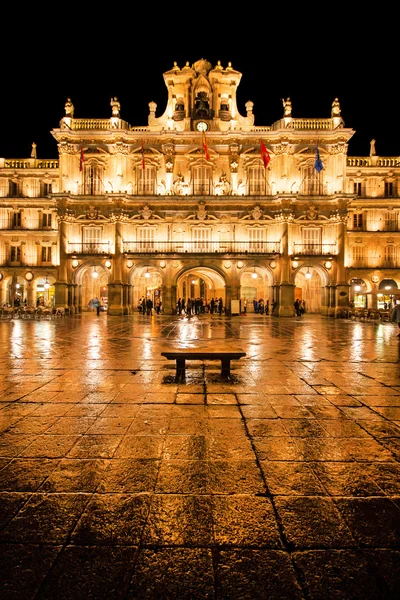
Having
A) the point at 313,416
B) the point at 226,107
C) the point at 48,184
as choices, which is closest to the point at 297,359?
the point at 313,416

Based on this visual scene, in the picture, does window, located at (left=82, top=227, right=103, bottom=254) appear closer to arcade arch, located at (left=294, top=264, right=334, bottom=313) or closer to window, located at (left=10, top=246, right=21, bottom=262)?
window, located at (left=10, top=246, right=21, bottom=262)

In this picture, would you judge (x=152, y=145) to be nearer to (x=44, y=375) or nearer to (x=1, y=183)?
(x=1, y=183)

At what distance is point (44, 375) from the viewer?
7.04 m

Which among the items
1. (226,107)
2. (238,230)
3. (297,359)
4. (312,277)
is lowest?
(297,359)

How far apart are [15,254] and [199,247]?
17142 millimetres

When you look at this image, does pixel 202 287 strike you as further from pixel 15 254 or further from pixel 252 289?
pixel 15 254

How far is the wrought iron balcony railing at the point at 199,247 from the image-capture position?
1270 inches

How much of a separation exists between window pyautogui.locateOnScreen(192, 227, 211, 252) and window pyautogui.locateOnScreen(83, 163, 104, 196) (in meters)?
8.73

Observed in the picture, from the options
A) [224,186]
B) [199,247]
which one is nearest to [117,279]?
[199,247]

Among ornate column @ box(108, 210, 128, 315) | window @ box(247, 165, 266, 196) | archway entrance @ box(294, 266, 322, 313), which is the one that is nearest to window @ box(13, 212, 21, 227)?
ornate column @ box(108, 210, 128, 315)

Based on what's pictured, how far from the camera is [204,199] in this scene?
3197 centimetres

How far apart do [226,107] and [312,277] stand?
16736 millimetres

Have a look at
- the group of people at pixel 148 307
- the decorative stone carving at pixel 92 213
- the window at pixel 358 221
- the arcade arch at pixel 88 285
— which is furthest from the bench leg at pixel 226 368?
the window at pixel 358 221

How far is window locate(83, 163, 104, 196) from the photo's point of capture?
32781 mm
